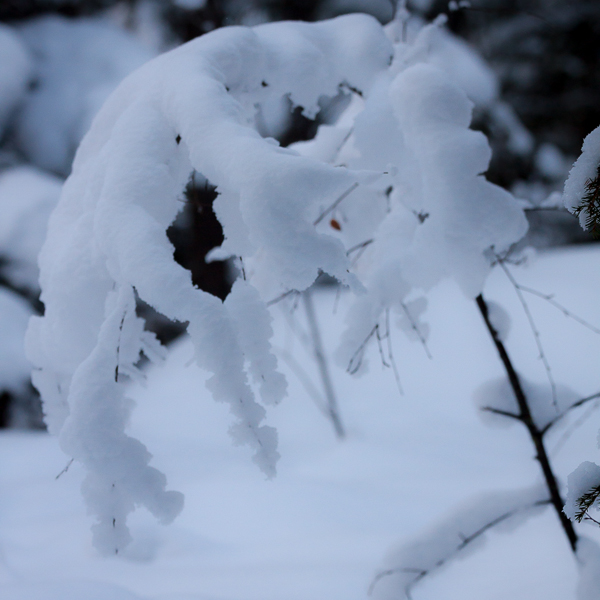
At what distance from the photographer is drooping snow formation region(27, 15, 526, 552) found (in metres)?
0.66

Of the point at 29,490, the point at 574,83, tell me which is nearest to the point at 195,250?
the point at 29,490

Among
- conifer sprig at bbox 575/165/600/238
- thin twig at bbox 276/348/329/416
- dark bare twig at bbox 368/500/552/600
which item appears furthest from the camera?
thin twig at bbox 276/348/329/416

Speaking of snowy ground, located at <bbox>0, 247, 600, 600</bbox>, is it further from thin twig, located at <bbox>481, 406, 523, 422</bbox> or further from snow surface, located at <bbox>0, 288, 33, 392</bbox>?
snow surface, located at <bbox>0, 288, 33, 392</bbox>

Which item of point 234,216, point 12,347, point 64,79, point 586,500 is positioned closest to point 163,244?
point 234,216

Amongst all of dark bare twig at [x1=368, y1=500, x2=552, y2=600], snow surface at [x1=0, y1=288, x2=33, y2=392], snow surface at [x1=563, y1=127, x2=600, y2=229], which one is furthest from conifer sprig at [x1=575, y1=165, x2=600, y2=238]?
snow surface at [x1=0, y1=288, x2=33, y2=392]

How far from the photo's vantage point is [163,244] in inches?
27.2

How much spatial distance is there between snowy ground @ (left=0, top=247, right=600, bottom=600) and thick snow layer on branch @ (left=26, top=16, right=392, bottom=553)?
610 mm

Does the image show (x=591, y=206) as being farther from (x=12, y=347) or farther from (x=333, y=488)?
(x=12, y=347)

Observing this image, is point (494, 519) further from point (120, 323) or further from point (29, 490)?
point (29, 490)

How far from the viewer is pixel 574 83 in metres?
6.56

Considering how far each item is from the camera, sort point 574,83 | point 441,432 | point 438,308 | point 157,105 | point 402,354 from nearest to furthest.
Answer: point 157,105
point 441,432
point 402,354
point 438,308
point 574,83

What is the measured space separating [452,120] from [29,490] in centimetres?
231

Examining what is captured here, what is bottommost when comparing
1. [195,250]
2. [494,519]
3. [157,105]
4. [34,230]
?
[195,250]

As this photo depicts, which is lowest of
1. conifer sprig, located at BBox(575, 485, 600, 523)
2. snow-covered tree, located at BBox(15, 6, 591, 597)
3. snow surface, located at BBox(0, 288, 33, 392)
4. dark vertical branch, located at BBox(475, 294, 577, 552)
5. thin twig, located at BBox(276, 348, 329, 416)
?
thin twig, located at BBox(276, 348, 329, 416)
